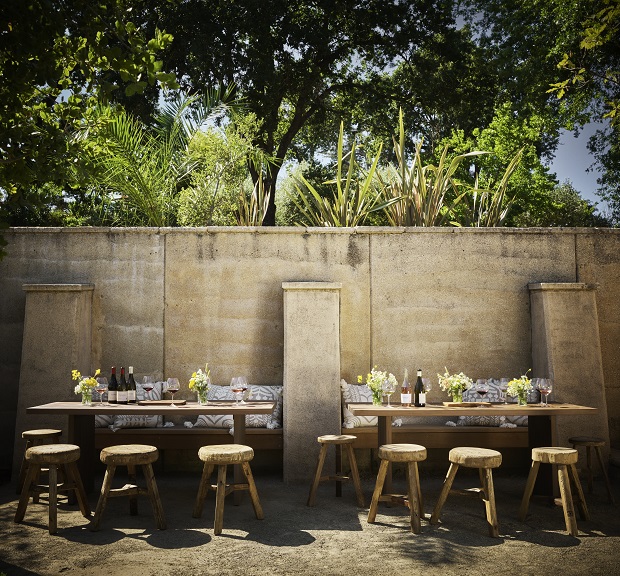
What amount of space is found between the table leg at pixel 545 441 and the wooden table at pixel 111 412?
6.86 ft

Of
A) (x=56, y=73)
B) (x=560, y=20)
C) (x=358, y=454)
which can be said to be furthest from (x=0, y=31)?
(x=560, y=20)

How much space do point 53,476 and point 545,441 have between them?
3.63 m

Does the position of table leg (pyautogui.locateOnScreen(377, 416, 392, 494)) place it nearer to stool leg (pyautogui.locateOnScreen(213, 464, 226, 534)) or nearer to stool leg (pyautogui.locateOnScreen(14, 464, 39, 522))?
stool leg (pyautogui.locateOnScreen(213, 464, 226, 534))

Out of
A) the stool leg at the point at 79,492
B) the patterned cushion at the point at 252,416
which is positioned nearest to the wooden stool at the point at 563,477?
the patterned cushion at the point at 252,416

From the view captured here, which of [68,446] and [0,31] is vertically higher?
[0,31]

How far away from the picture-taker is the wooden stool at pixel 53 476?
4.70m

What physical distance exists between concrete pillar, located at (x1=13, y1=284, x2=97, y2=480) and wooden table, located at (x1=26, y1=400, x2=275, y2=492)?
0.92 m

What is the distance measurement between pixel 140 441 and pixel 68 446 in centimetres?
140

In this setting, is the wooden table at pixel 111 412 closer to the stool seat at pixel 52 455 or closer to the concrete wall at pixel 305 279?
the stool seat at pixel 52 455

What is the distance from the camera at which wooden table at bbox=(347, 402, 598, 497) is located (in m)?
5.04

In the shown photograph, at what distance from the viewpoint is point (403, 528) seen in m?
4.75

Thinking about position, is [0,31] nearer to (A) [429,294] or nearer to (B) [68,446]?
(B) [68,446]

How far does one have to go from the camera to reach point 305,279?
22.9ft

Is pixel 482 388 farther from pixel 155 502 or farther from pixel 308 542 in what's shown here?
pixel 155 502
